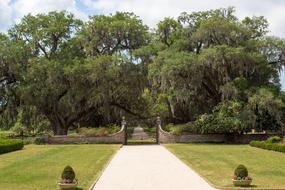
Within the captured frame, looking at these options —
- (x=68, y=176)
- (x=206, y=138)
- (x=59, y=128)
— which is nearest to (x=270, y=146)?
(x=206, y=138)

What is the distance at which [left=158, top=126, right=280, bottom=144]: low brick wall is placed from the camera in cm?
4031

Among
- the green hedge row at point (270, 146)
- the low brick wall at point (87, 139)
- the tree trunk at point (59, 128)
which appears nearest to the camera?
the green hedge row at point (270, 146)

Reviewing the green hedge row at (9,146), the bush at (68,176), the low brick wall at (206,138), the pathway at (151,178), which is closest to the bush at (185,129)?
the low brick wall at (206,138)

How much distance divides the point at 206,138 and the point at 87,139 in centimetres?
1027

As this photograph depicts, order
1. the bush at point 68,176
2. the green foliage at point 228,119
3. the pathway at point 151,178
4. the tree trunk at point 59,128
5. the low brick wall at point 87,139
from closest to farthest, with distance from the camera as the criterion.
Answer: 1. the bush at point 68,176
2. the pathway at point 151,178
3. the green foliage at point 228,119
4. the low brick wall at point 87,139
5. the tree trunk at point 59,128

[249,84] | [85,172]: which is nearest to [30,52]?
[249,84]

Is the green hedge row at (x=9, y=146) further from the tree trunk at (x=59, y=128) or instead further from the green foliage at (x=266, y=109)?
the green foliage at (x=266, y=109)

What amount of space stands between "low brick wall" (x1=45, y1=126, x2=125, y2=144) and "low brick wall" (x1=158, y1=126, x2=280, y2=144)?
3492 millimetres

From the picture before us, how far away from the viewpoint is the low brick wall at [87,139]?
39.9 meters

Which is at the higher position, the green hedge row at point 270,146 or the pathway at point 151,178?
the green hedge row at point 270,146

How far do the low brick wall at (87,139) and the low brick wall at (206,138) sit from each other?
3.49 metres

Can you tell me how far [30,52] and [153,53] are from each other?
37.5 ft

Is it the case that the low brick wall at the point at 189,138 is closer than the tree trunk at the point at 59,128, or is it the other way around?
the low brick wall at the point at 189,138

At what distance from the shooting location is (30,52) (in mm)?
43469
